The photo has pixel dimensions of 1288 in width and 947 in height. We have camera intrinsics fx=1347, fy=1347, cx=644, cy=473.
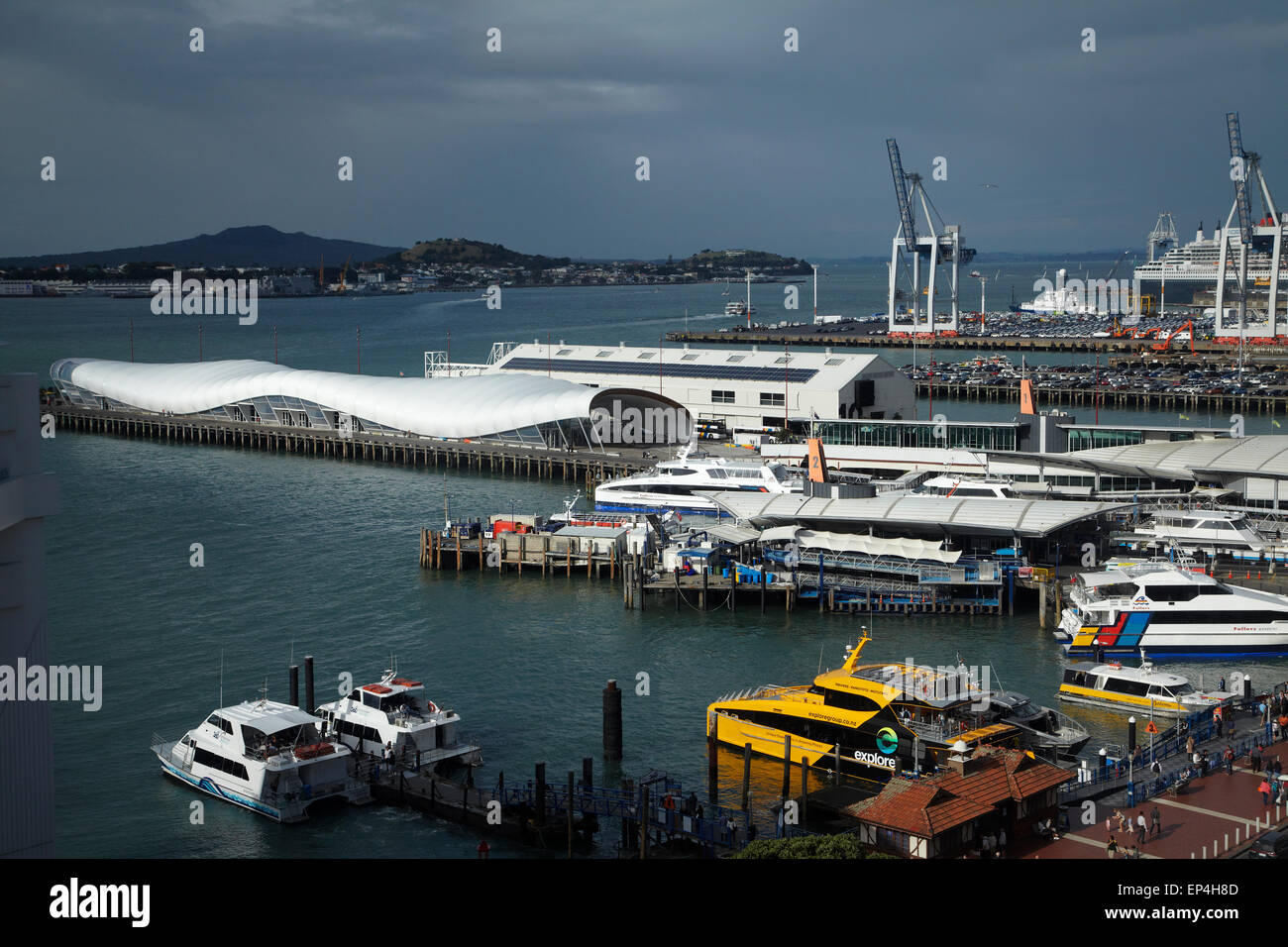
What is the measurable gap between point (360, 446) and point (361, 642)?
69.8ft

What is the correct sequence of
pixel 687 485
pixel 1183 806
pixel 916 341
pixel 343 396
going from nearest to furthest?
pixel 1183 806
pixel 687 485
pixel 343 396
pixel 916 341

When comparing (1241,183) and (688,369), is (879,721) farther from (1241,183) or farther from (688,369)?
(1241,183)

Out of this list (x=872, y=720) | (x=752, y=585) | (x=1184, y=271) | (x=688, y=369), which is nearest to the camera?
(x=872, y=720)

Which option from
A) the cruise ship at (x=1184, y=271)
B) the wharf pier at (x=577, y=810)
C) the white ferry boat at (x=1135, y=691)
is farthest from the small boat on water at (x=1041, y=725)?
the cruise ship at (x=1184, y=271)

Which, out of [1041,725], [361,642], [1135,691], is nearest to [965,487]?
[1135,691]

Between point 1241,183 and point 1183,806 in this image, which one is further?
point 1241,183

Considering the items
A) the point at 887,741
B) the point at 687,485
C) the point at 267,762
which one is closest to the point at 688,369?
the point at 687,485

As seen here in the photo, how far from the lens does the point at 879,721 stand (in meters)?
14.9

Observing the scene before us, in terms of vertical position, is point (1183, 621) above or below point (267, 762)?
above

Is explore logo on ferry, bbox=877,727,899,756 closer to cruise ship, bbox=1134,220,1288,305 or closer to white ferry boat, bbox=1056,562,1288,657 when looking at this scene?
white ferry boat, bbox=1056,562,1288,657

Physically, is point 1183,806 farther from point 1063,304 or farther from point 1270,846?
point 1063,304

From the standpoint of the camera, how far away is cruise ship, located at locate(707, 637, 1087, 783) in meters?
14.5

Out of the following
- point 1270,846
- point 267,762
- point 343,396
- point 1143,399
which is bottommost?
point 267,762

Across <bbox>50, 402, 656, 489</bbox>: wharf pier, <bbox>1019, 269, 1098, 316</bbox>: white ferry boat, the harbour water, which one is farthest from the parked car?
<bbox>1019, 269, 1098, 316</bbox>: white ferry boat
